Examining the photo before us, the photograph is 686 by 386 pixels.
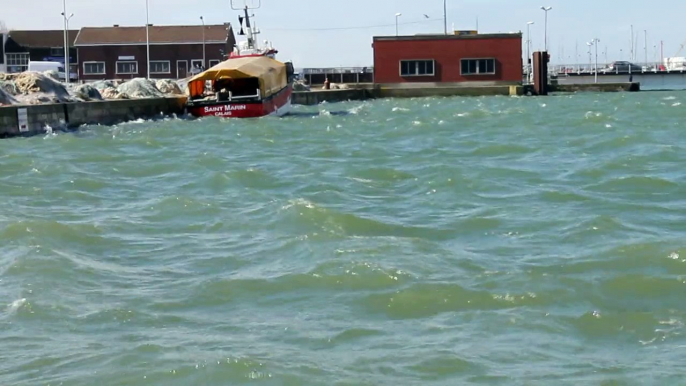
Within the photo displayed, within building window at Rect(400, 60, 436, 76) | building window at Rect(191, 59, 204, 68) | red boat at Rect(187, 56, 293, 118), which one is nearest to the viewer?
red boat at Rect(187, 56, 293, 118)

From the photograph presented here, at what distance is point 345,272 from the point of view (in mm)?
9539

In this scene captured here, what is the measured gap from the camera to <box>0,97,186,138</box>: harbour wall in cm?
2664

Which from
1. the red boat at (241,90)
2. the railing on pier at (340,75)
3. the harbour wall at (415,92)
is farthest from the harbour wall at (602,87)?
the red boat at (241,90)

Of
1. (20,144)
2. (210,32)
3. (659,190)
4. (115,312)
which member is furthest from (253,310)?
(210,32)

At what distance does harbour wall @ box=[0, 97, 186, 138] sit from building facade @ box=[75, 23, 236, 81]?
39.6 meters

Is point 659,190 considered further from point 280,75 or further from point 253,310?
point 280,75

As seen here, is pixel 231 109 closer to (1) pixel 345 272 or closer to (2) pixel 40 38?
(1) pixel 345 272

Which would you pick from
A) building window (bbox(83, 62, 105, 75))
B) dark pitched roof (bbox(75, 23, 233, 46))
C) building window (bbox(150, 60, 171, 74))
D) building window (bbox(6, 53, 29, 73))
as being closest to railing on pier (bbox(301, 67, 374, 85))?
dark pitched roof (bbox(75, 23, 233, 46))

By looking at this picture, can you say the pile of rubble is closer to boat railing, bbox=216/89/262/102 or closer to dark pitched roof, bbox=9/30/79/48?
boat railing, bbox=216/89/262/102

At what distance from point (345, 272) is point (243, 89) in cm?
2976

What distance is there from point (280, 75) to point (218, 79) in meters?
4.15

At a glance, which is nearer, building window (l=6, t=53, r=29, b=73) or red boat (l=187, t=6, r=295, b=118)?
red boat (l=187, t=6, r=295, b=118)

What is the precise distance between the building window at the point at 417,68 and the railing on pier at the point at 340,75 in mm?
11105

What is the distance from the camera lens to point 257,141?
2592cm
